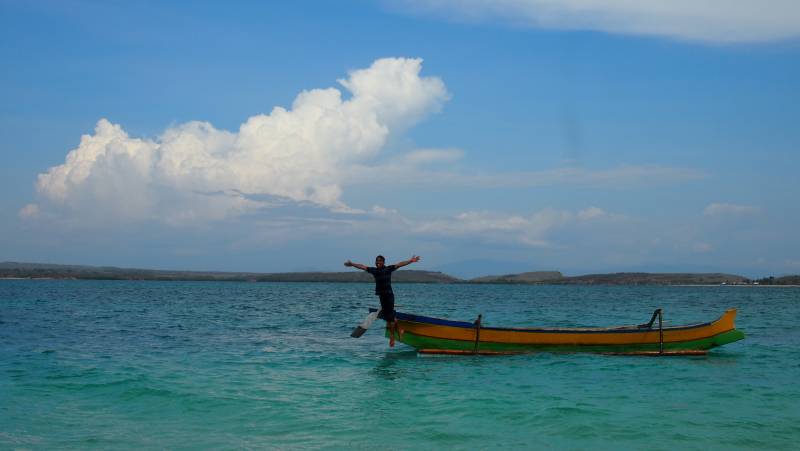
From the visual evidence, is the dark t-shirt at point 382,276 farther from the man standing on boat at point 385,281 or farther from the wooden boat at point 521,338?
the wooden boat at point 521,338

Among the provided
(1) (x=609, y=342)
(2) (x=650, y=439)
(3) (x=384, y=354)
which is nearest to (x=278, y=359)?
(3) (x=384, y=354)

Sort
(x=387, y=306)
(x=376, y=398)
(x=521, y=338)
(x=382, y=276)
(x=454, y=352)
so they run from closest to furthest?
(x=376, y=398), (x=382, y=276), (x=387, y=306), (x=454, y=352), (x=521, y=338)

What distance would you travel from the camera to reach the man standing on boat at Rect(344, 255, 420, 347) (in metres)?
20.6

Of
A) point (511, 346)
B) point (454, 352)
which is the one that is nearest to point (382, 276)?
point (454, 352)

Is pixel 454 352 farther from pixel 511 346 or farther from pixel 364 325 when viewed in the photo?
pixel 364 325

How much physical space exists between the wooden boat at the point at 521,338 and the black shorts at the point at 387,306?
411 millimetres

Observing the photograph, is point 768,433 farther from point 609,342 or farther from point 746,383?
point 609,342

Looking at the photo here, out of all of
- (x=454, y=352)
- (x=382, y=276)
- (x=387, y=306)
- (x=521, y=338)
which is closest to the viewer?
(x=382, y=276)

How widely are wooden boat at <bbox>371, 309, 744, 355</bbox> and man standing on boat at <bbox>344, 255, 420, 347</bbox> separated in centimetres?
42

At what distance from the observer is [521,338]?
24.0 metres

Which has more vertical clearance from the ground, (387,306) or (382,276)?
(382,276)

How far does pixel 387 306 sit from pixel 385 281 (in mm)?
1361

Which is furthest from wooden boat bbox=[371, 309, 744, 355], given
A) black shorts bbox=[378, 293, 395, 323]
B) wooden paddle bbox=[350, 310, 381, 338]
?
wooden paddle bbox=[350, 310, 381, 338]

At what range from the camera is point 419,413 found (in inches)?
599
